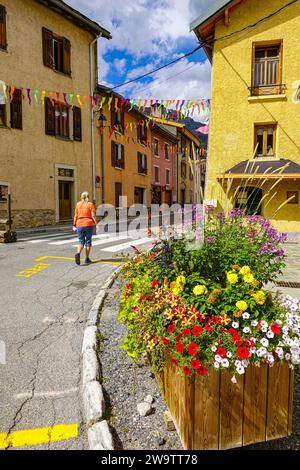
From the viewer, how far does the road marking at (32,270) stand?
21.1 feet

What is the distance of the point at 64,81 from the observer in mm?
17203

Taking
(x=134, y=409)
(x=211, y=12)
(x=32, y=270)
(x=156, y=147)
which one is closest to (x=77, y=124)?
(x=211, y=12)

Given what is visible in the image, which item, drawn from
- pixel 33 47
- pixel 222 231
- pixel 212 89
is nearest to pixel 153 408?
pixel 222 231

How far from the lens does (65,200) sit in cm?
1802

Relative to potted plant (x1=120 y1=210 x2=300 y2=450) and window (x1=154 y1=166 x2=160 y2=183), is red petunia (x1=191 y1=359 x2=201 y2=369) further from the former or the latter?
window (x1=154 y1=166 x2=160 y2=183)

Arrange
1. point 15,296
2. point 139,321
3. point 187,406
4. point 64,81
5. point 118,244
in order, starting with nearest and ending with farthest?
point 187,406, point 139,321, point 15,296, point 118,244, point 64,81

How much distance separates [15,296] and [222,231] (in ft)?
11.9

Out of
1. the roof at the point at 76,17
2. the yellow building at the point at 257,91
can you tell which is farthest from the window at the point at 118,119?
the yellow building at the point at 257,91

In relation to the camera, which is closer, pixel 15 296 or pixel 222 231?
pixel 222 231

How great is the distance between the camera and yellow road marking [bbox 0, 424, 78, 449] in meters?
2.10

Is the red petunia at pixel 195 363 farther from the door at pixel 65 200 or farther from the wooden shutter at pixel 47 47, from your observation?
the wooden shutter at pixel 47 47

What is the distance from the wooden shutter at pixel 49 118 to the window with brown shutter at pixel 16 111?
1.52 m

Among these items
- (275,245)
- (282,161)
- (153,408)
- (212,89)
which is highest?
(212,89)

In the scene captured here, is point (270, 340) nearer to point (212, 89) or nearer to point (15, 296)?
point (15, 296)
